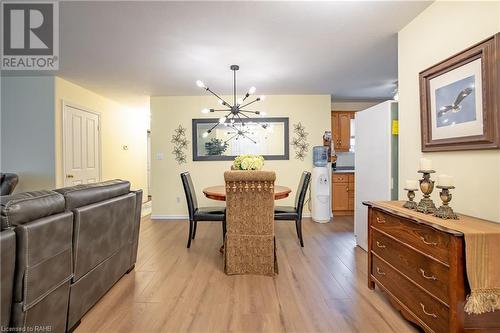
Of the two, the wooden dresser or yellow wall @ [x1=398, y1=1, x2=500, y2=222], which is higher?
yellow wall @ [x1=398, y1=1, x2=500, y2=222]

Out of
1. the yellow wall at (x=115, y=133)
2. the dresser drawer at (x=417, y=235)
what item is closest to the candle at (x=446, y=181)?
the dresser drawer at (x=417, y=235)

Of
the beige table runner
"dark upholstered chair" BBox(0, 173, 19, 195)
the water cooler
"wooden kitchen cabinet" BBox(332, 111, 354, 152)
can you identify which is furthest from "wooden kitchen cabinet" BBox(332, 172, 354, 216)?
"dark upholstered chair" BBox(0, 173, 19, 195)

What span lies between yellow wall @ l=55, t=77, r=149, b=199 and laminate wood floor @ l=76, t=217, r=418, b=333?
105 inches

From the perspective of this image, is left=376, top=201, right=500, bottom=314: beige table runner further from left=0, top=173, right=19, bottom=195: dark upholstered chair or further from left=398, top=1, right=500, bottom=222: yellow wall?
left=0, top=173, right=19, bottom=195: dark upholstered chair

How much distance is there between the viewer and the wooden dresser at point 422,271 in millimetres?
1289

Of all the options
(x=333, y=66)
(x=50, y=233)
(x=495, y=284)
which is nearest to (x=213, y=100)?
(x=333, y=66)

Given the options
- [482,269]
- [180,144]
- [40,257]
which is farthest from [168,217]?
[482,269]

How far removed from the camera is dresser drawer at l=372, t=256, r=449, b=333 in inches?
54.9

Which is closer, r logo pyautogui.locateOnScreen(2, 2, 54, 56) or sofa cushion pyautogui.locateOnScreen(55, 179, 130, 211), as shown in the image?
sofa cushion pyautogui.locateOnScreen(55, 179, 130, 211)

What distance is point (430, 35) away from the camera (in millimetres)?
2055

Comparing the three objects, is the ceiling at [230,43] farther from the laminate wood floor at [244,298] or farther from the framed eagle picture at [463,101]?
the laminate wood floor at [244,298]

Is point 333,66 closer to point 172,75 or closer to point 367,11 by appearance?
point 367,11

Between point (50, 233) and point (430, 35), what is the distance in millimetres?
3063

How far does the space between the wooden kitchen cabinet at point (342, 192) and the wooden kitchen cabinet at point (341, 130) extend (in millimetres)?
668
